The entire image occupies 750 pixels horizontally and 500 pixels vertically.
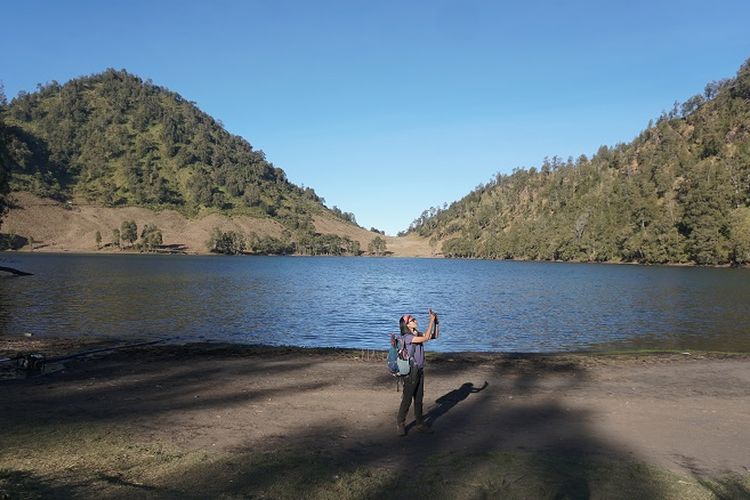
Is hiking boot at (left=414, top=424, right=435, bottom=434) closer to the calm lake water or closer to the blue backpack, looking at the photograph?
the blue backpack

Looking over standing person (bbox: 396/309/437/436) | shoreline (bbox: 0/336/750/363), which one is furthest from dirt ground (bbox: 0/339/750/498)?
shoreline (bbox: 0/336/750/363)

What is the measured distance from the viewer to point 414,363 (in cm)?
1274

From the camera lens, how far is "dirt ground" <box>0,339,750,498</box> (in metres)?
9.98

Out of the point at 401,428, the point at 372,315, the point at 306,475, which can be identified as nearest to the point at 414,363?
the point at 401,428

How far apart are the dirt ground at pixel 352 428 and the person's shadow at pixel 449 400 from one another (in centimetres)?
7

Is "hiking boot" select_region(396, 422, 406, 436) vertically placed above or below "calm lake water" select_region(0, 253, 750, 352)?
above

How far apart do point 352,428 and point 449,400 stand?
4.48m

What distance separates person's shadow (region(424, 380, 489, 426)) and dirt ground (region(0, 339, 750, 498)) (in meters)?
0.07

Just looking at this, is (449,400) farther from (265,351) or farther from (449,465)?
(265,351)

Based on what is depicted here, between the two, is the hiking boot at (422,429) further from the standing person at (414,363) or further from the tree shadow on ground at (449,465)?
the tree shadow on ground at (449,465)

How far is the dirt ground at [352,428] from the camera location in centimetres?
998

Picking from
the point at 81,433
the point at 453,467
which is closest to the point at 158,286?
the point at 81,433

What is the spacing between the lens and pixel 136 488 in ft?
30.5

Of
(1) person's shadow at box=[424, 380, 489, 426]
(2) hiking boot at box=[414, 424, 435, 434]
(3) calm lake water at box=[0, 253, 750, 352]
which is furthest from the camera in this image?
(3) calm lake water at box=[0, 253, 750, 352]
